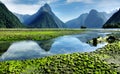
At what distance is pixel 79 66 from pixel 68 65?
1.21m

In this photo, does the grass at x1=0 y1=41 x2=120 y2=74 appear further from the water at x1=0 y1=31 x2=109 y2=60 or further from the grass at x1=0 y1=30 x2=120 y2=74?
the water at x1=0 y1=31 x2=109 y2=60

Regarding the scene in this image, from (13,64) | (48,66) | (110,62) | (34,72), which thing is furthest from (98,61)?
(13,64)

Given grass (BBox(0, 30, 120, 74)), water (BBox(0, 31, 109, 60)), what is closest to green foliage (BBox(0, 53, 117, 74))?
grass (BBox(0, 30, 120, 74))

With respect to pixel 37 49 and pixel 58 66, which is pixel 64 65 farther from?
pixel 37 49

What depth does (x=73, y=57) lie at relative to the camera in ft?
94.1

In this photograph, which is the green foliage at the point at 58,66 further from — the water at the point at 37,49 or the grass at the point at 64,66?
the water at the point at 37,49

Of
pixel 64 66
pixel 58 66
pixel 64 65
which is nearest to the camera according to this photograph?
pixel 58 66

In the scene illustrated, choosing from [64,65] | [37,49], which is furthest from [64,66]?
[37,49]

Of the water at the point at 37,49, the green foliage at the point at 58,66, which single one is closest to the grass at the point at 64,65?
the green foliage at the point at 58,66

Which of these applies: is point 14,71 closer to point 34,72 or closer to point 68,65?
point 34,72

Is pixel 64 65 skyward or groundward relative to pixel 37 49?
skyward

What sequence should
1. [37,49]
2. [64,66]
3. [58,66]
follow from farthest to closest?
[37,49]
[64,66]
[58,66]

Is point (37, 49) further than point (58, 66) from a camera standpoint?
Yes

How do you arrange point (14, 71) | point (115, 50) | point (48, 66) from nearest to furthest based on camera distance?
point (14, 71)
point (48, 66)
point (115, 50)
